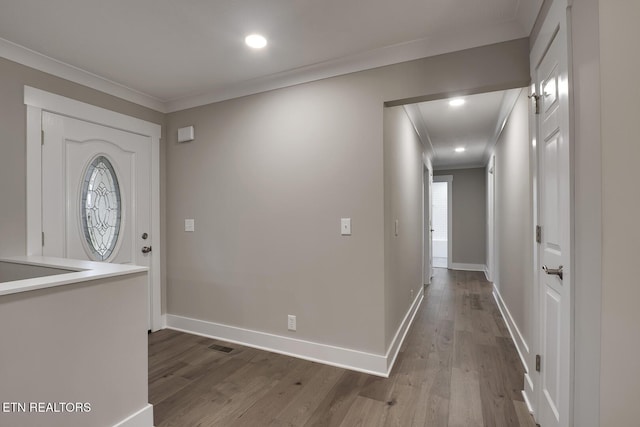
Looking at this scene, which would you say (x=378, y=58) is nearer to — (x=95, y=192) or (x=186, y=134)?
(x=186, y=134)

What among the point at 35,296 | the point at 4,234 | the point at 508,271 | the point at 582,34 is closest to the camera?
the point at 582,34

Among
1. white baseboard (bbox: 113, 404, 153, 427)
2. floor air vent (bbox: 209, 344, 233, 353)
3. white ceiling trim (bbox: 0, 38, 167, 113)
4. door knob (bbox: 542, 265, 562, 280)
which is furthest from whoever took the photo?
floor air vent (bbox: 209, 344, 233, 353)

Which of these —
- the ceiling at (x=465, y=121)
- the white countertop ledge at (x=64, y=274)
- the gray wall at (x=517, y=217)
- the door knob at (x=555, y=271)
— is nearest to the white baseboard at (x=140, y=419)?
the white countertop ledge at (x=64, y=274)

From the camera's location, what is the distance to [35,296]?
1.31 m

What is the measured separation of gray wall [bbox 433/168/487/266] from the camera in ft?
22.8

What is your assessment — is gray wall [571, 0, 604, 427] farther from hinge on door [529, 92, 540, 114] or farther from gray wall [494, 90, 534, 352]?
gray wall [494, 90, 534, 352]

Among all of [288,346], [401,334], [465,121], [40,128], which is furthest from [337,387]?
[465,121]

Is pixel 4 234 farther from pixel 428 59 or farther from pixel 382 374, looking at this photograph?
pixel 428 59

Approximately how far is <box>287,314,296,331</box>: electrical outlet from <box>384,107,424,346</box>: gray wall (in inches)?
30.6

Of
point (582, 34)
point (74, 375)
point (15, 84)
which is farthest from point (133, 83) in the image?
point (582, 34)

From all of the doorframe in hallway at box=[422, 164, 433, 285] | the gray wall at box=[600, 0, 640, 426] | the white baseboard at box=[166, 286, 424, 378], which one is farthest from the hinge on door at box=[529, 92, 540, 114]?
the doorframe in hallway at box=[422, 164, 433, 285]

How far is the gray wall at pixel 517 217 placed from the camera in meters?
2.30

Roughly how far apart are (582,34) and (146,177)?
3398 mm

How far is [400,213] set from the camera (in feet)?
9.78
